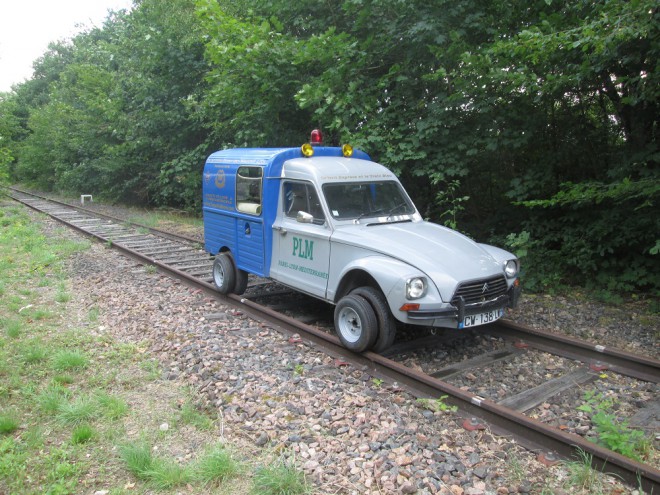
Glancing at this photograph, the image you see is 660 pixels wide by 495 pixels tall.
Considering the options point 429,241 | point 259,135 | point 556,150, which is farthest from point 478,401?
point 259,135

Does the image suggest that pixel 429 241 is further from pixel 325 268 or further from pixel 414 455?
pixel 414 455

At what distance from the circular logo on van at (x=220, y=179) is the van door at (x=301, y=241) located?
61.2 inches

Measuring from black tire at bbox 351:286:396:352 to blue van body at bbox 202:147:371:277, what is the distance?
2.11 metres

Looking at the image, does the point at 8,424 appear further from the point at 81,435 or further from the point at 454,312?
the point at 454,312

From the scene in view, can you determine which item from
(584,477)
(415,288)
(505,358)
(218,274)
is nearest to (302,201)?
(415,288)

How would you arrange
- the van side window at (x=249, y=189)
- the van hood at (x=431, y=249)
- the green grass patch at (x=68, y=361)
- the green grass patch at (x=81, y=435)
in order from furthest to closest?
the van side window at (x=249, y=189)
the green grass patch at (x=68, y=361)
the van hood at (x=431, y=249)
the green grass patch at (x=81, y=435)

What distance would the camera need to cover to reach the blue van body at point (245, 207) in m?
6.66

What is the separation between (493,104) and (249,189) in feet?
14.0

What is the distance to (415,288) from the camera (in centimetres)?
480

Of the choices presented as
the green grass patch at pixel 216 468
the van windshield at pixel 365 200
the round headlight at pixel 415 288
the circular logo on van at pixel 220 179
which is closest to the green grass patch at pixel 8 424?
the green grass patch at pixel 216 468

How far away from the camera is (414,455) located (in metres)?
3.65

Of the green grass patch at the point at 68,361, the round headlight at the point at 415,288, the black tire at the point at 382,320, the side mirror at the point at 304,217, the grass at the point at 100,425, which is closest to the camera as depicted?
the grass at the point at 100,425

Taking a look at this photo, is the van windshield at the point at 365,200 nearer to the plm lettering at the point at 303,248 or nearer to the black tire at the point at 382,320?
the plm lettering at the point at 303,248

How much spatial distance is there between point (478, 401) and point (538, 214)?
18.8ft
